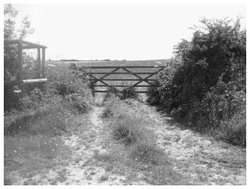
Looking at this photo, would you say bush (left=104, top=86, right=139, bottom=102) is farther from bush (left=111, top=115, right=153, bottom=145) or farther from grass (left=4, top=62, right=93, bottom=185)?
bush (left=111, top=115, right=153, bottom=145)

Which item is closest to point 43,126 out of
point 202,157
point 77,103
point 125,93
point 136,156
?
point 77,103

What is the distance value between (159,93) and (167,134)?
455 centimetres

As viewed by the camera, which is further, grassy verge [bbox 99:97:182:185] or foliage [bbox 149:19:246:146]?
foliage [bbox 149:19:246:146]

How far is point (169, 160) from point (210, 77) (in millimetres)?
4496

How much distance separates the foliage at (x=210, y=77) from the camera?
711cm

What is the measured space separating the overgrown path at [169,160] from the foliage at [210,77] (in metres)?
0.98

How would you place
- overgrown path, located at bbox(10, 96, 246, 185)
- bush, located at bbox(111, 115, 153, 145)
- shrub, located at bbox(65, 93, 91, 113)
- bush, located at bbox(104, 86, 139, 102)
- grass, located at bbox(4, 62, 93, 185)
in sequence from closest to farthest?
overgrown path, located at bbox(10, 96, 246, 185) → grass, located at bbox(4, 62, 93, 185) → bush, located at bbox(111, 115, 153, 145) → shrub, located at bbox(65, 93, 91, 113) → bush, located at bbox(104, 86, 139, 102)

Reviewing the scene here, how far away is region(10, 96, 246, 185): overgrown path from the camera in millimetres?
4242

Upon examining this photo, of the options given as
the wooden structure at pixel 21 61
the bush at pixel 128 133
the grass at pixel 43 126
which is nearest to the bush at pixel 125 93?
the grass at pixel 43 126

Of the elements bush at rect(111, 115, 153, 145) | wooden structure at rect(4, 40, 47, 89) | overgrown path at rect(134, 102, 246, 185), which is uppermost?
wooden structure at rect(4, 40, 47, 89)

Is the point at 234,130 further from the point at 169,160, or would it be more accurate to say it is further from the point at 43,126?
the point at 43,126

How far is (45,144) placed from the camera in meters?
5.52

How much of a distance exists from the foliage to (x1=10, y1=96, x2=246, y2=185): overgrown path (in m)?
0.98

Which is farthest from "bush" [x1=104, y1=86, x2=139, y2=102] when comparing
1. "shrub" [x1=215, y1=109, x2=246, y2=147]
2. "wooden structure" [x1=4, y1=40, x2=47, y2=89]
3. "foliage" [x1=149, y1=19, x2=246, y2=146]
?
"shrub" [x1=215, y1=109, x2=246, y2=147]
